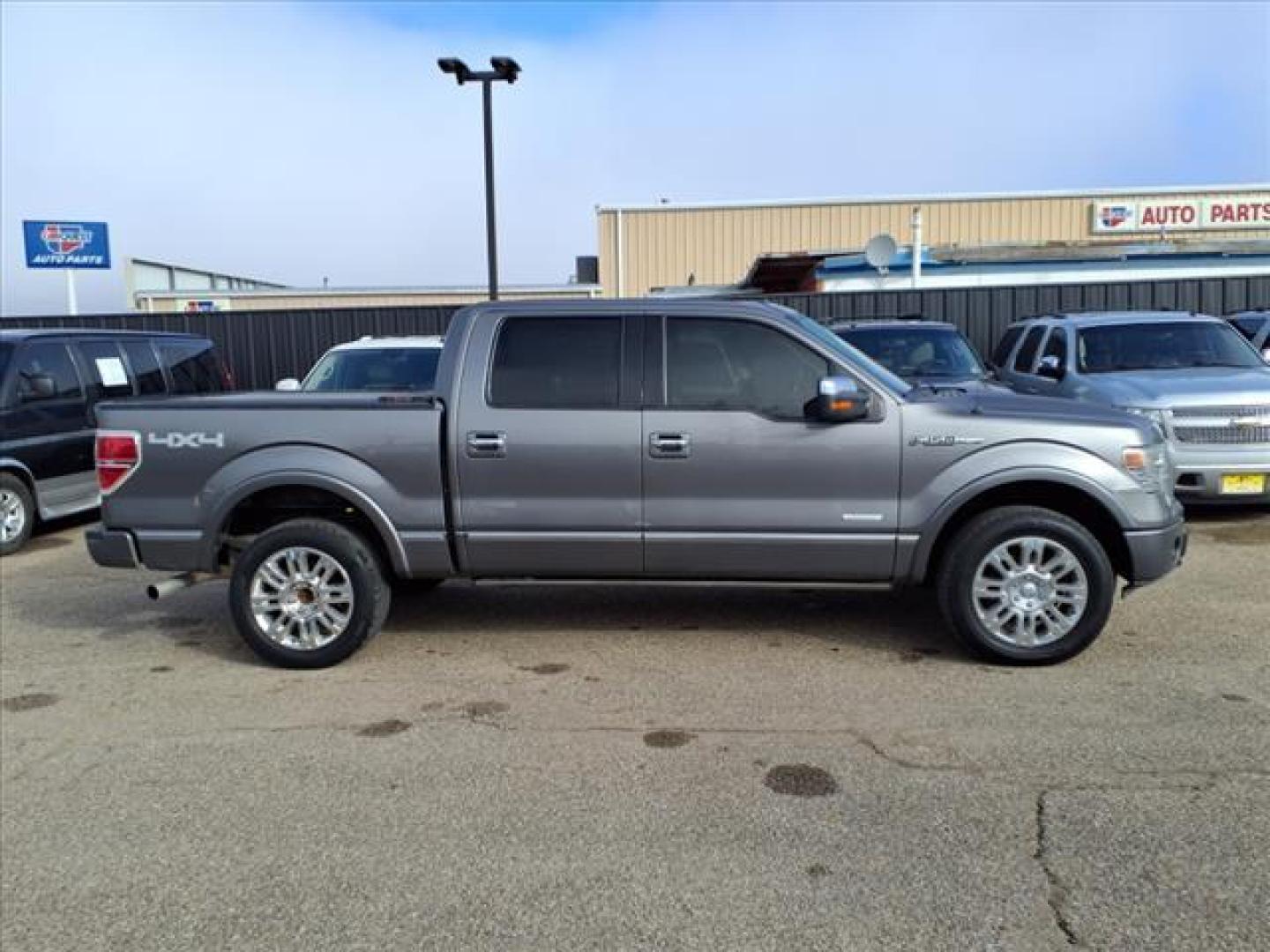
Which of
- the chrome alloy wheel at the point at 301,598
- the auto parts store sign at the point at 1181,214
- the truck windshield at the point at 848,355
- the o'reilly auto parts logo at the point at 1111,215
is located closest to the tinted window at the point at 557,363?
the truck windshield at the point at 848,355

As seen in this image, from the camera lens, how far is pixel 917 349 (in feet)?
33.5

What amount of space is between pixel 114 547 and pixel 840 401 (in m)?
3.93

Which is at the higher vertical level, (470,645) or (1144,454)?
(1144,454)

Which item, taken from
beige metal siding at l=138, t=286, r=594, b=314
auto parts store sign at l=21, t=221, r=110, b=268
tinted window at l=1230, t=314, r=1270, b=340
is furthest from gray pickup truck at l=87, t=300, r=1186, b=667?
beige metal siding at l=138, t=286, r=594, b=314

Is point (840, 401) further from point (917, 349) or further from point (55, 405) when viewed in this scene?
point (55, 405)

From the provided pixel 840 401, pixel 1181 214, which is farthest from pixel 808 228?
pixel 840 401

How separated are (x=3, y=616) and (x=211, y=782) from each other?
377 centimetres

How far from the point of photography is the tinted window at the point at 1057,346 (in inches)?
387

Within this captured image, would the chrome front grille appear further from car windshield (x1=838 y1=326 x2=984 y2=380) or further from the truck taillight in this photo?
the truck taillight

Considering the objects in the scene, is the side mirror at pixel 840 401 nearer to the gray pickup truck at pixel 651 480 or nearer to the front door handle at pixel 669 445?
the gray pickup truck at pixel 651 480

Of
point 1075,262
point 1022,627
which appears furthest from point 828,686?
point 1075,262

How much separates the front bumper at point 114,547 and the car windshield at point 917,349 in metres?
7.04

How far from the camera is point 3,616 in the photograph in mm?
6727

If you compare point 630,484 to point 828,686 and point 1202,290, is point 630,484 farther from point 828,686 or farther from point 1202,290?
point 1202,290
